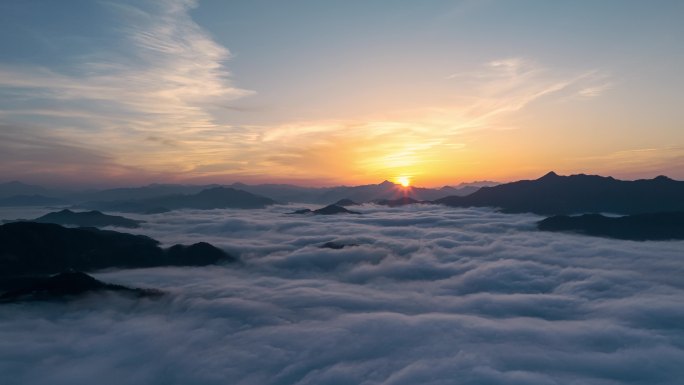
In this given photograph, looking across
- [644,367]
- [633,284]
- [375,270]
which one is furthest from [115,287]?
[633,284]

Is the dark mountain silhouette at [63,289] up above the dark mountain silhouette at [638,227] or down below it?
below

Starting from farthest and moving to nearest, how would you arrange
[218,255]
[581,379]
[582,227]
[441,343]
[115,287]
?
1. [582,227]
2. [218,255]
3. [115,287]
4. [441,343]
5. [581,379]

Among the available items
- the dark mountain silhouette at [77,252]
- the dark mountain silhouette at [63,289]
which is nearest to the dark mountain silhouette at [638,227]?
the dark mountain silhouette at [77,252]

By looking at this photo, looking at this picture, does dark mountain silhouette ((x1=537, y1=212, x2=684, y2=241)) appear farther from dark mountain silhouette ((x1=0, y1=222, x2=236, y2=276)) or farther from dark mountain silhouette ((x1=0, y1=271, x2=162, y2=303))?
dark mountain silhouette ((x1=0, y1=271, x2=162, y2=303))

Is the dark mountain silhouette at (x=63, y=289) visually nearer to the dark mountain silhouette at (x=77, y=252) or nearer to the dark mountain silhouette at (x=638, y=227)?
the dark mountain silhouette at (x=77, y=252)

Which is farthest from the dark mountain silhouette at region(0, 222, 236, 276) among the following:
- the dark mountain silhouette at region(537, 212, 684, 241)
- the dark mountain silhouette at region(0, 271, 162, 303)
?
the dark mountain silhouette at region(537, 212, 684, 241)

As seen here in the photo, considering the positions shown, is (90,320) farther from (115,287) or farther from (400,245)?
(400,245)

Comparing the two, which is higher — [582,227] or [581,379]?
[582,227]
